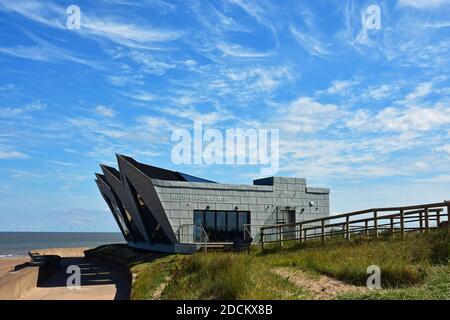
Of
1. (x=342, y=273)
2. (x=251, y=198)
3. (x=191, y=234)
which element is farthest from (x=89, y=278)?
(x=342, y=273)

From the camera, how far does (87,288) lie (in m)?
25.0

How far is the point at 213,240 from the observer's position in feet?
102

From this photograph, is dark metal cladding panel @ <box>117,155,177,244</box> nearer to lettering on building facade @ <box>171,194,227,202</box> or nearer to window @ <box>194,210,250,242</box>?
lettering on building facade @ <box>171,194,227,202</box>

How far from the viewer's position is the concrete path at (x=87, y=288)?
71.1 ft

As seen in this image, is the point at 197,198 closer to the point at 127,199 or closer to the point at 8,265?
the point at 127,199

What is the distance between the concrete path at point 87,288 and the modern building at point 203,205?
4311 millimetres

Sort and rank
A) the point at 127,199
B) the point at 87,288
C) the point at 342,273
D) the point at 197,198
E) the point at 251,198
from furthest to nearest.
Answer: the point at 127,199 < the point at 251,198 < the point at 197,198 < the point at 87,288 < the point at 342,273

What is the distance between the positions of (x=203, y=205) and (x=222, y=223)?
177 centimetres

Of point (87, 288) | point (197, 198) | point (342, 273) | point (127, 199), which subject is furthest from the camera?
point (127, 199)

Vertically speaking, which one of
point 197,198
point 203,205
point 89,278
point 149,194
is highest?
point 149,194

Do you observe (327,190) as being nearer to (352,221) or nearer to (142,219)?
(142,219)

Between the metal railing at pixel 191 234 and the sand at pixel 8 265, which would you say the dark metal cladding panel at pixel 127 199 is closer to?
the metal railing at pixel 191 234

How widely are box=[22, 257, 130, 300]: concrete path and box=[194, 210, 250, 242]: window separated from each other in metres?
6.07

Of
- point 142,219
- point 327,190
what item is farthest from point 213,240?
point 327,190
